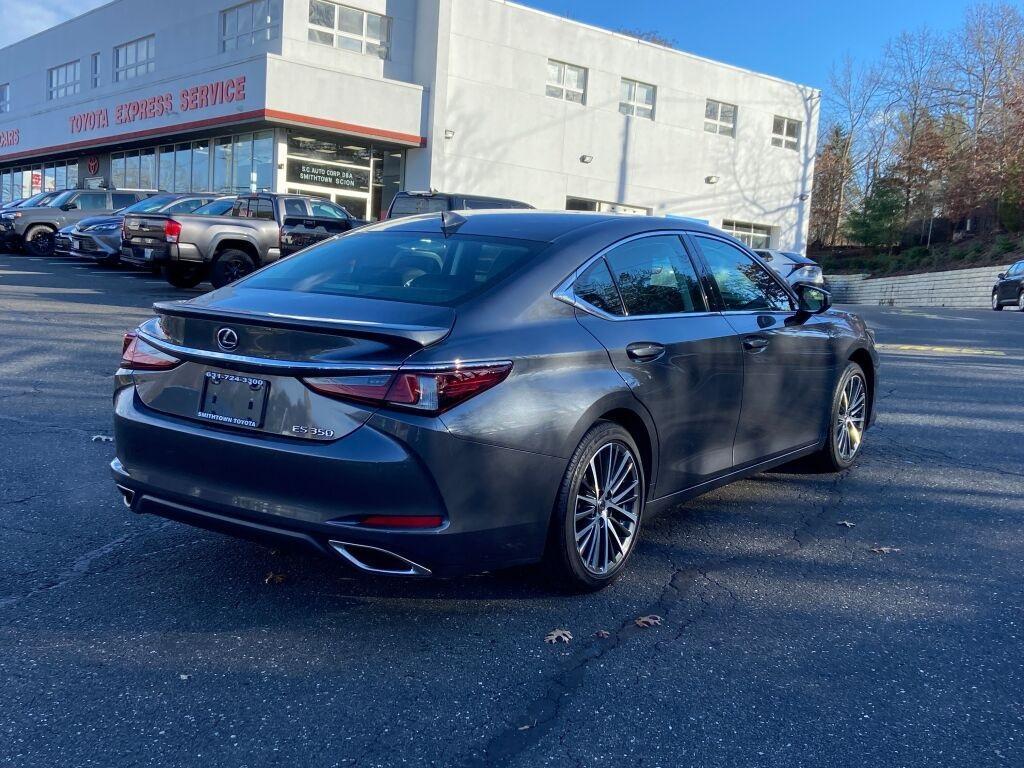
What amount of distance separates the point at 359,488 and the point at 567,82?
31.0 meters

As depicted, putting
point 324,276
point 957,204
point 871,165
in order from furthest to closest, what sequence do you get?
point 871,165, point 957,204, point 324,276

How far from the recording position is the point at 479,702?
10.4 feet

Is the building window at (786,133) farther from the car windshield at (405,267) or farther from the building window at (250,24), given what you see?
the car windshield at (405,267)

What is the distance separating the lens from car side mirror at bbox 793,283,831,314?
5.91 meters

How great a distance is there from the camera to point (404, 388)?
3342 mm

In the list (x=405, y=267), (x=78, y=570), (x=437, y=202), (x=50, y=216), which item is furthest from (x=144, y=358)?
(x=50, y=216)

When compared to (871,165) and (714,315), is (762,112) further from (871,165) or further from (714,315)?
(714,315)

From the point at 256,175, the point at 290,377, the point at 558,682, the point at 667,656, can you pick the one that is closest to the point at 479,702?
the point at 558,682

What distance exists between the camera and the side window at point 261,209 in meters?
16.8

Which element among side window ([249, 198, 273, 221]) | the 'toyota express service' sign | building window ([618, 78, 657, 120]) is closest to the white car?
side window ([249, 198, 273, 221])

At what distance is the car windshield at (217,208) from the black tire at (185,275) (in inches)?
49.3

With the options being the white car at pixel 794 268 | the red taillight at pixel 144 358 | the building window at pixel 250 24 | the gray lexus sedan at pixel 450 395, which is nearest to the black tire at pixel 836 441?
the gray lexus sedan at pixel 450 395

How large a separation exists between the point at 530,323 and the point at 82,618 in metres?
2.07

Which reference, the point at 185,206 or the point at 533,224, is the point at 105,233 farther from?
the point at 533,224
